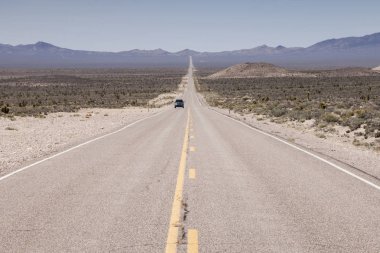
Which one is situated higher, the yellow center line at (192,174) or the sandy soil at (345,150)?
the yellow center line at (192,174)

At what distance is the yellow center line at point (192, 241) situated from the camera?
619cm

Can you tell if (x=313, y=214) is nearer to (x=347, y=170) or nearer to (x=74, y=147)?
(x=347, y=170)

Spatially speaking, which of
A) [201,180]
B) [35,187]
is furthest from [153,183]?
[35,187]

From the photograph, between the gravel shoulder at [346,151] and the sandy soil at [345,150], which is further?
the sandy soil at [345,150]

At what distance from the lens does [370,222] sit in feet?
24.5

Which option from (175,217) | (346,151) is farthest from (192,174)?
(346,151)

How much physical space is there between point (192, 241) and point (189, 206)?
74.3 inches

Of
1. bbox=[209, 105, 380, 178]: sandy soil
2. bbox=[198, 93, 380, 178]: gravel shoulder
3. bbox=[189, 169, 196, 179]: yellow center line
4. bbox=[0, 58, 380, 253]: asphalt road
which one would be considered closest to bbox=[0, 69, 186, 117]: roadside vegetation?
bbox=[209, 105, 380, 178]: sandy soil

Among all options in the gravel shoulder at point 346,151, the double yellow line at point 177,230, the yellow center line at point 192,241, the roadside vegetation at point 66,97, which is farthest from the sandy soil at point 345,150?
the roadside vegetation at point 66,97

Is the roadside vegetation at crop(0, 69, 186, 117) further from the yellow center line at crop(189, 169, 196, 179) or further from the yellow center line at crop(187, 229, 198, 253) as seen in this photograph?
the yellow center line at crop(187, 229, 198, 253)

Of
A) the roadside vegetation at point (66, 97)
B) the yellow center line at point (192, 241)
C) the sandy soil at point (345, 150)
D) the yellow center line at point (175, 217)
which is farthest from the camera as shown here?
the roadside vegetation at point (66, 97)

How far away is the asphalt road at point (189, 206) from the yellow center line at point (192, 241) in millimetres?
15

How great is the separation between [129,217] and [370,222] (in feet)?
12.6

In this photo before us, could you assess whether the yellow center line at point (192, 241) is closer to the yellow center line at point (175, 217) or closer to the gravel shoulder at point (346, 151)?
the yellow center line at point (175, 217)
